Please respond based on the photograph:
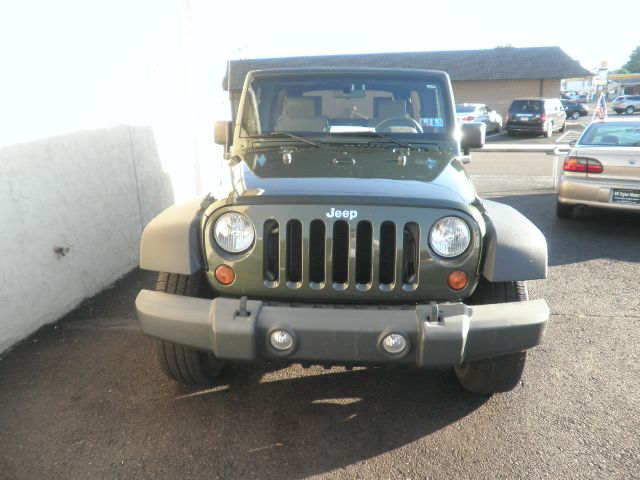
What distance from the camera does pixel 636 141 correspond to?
A: 697 centimetres

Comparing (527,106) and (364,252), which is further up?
(527,106)

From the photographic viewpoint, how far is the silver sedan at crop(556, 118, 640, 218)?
6465 millimetres

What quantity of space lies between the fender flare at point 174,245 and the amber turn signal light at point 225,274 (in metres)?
→ 0.11

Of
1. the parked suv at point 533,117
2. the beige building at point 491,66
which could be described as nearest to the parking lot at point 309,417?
the parked suv at point 533,117

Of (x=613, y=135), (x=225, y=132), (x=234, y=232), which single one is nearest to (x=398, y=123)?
(x=225, y=132)

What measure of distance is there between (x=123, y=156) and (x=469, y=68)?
1341 inches

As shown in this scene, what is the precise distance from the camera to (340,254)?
2602mm

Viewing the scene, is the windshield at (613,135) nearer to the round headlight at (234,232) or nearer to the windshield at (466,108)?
the round headlight at (234,232)

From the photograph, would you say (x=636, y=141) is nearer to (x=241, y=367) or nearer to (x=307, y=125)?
(x=307, y=125)

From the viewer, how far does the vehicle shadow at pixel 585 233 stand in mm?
6055

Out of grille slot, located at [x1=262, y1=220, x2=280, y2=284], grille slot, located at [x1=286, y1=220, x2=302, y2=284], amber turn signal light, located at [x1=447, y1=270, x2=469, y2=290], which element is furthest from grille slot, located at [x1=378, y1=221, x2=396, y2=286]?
grille slot, located at [x1=262, y1=220, x2=280, y2=284]

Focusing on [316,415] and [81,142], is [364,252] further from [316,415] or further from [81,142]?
[81,142]

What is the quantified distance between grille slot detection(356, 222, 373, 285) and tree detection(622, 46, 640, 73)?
129744mm

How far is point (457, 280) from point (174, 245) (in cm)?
138
